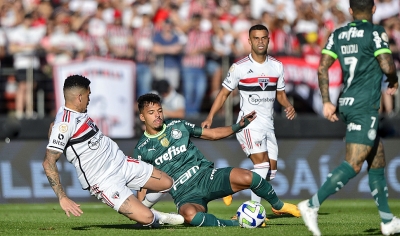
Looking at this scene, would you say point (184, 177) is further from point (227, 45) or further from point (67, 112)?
point (227, 45)

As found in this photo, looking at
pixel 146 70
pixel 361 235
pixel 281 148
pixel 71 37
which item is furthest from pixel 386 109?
pixel 361 235

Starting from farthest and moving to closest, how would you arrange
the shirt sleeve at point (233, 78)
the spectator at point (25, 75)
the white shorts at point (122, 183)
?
the spectator at point (25, 75) < the shirt sleeve at point (233, 78) < the white shorts at point (122, 183)

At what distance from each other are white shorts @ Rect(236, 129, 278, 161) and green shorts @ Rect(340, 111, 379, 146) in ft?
11.0

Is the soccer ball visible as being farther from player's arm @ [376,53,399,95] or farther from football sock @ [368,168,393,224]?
player's arm @ [376,53,399,95]

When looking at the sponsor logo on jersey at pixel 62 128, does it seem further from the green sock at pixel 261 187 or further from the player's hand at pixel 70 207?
the green sock at pixel 261 187

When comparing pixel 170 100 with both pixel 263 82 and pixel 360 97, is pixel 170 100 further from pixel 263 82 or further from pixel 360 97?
pixel 360 97

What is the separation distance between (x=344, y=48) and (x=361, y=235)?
1891 mm

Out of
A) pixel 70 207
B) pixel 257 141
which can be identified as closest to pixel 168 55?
pixel 257 141

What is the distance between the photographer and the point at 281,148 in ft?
49.5

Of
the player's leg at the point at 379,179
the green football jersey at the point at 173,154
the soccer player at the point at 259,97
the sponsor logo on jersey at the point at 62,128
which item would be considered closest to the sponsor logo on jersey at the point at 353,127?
the player's leg at the point at 379,179

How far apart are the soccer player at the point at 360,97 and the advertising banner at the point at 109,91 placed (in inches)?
379

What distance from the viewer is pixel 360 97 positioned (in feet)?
25.0

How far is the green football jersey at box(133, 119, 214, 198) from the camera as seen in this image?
31.4 feet

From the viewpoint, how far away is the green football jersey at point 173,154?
9586 mm
